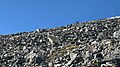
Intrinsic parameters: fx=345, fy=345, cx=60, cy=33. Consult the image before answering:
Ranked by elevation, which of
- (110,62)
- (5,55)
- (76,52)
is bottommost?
(110,62)

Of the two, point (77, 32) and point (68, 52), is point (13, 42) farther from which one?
point (68, 52)

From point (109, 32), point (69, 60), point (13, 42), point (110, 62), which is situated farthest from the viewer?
point (13, 42)

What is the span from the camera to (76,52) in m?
35.2

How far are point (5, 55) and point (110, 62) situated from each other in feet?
46.0

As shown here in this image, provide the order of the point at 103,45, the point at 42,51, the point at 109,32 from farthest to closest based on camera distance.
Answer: the point at 109,32, the point at 42,51, the point at 103,45

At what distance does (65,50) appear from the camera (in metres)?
37.6

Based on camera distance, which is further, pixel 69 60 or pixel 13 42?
pixel 13 42

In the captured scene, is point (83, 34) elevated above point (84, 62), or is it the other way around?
point (83, 34)

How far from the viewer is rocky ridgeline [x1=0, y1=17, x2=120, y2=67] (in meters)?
32.1

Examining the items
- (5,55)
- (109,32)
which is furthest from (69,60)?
(109,32)

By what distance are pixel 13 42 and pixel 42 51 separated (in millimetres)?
11308

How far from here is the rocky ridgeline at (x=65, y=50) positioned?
105 ft

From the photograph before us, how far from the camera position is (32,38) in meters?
49.2

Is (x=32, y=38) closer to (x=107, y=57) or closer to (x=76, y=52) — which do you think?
(x=76, y=52)
